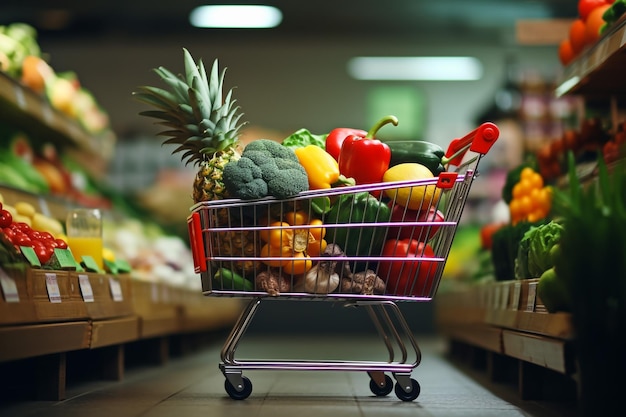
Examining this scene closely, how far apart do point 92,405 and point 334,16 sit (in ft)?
25.2

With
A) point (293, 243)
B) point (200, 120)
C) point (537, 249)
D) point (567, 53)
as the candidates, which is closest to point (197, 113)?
point (200, 120)

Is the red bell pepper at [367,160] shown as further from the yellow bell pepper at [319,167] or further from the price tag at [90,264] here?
the price tag at [90,264]

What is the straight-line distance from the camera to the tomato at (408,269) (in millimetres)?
2703

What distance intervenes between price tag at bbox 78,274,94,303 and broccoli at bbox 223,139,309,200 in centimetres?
82

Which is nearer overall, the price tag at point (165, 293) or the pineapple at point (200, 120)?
the pineapple at point (200, 120)

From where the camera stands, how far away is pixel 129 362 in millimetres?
4742

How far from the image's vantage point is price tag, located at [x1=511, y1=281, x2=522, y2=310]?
3043 mm

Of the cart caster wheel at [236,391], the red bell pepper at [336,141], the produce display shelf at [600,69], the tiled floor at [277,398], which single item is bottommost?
the tiled floor at [277,398]

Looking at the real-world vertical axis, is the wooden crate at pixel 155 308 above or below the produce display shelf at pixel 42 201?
below

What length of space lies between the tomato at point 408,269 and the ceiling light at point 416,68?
27.2ft

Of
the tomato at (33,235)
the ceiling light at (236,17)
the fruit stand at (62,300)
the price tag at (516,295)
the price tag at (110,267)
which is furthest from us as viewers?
the ceiling light at (236,17)

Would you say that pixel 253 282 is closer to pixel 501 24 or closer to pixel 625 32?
pixel 625 32

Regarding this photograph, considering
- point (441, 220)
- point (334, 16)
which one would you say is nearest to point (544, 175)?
point (441, 220)

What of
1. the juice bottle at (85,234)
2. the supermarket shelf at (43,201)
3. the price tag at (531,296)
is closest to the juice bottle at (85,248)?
the juice bottle at (85,234)
